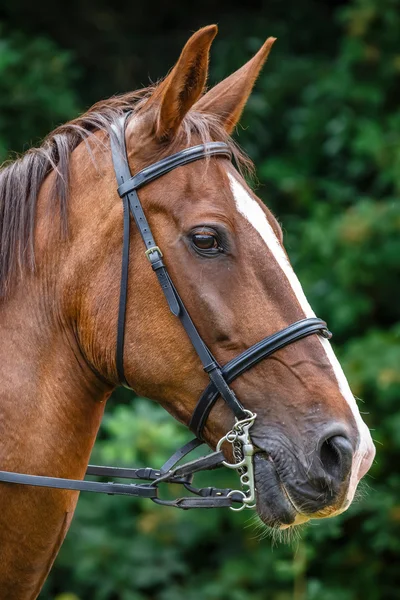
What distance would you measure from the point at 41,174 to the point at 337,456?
1153 mm

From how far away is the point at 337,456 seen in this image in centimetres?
193

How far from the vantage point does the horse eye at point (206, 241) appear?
6.79ft

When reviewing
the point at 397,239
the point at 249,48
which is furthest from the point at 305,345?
the point at 249,48

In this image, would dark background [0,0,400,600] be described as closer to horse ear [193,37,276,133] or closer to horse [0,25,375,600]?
horse [0,25,375,600]

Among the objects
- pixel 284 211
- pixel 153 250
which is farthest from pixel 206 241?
Answer: pixel 284 211

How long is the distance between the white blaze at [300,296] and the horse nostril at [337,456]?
21mm

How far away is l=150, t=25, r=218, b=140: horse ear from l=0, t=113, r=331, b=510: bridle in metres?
0.09

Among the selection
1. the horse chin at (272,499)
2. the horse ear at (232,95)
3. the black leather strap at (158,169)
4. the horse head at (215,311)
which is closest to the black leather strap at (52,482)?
the horse head at (215,311)

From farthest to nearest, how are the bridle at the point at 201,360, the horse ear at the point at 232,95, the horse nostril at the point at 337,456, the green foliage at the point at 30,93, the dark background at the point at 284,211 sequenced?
the green foliage at the point at 30,93
the dark background at the point at 284,211
the horse ear at the point at 232,95
the bridle at the point at 201,360
the horse nostril at the point at 337,456

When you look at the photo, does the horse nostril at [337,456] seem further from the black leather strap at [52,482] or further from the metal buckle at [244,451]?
the black leather strap at [52,482]

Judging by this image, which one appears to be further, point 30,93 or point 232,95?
point 30,93

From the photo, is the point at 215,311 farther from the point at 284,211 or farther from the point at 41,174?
the point at 284,211

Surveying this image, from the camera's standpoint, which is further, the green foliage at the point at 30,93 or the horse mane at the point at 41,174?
the green foliage at the point at 30,93

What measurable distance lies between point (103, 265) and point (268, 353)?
0.52 meters
